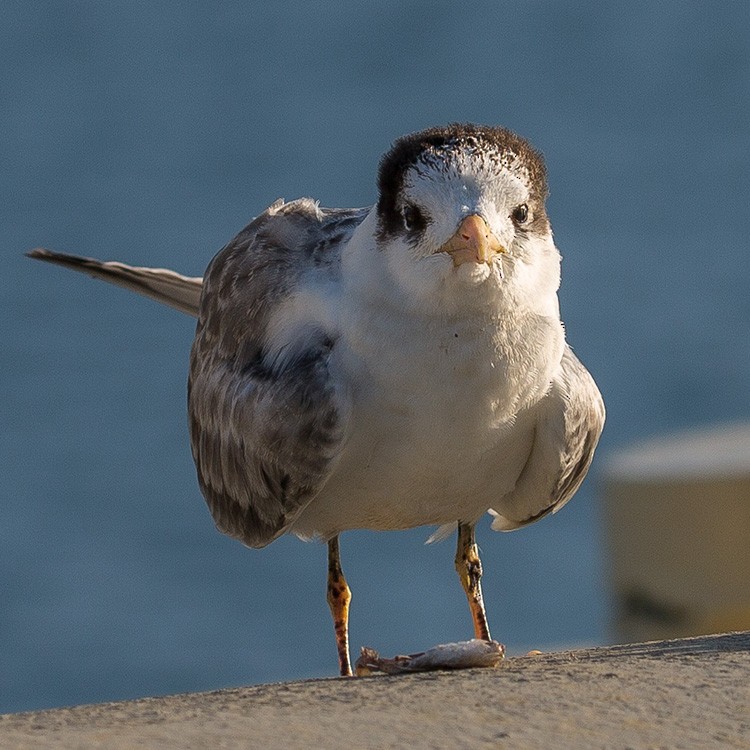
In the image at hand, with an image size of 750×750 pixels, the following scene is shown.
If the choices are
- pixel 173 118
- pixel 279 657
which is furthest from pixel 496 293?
pixel 173 118

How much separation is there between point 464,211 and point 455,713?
5.39 feet

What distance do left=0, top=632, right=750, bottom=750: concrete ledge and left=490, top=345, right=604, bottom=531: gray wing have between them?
1346 millimetres

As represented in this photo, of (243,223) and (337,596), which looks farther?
(243,223)

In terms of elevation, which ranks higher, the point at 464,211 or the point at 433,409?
the point at 464,211

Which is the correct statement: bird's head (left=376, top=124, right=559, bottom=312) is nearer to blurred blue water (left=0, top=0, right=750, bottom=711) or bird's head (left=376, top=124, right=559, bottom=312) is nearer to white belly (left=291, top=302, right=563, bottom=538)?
white belly (left=291, top=302, right=563, bottom=538)

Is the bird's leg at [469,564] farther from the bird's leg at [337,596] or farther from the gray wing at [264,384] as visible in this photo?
the gray wing at [264,384]

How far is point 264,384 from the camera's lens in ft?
20.7

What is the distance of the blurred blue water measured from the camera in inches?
730

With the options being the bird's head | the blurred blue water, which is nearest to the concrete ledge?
the bird's head

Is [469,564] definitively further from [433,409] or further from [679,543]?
[679,543]

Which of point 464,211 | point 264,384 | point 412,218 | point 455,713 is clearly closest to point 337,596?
point 264,384

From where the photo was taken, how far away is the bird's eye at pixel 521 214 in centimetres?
571

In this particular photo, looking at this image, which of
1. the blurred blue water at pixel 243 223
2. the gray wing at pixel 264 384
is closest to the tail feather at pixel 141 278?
the gray wing at pixel 264 384

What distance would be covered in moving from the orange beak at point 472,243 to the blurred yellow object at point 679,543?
4583 millimetres
